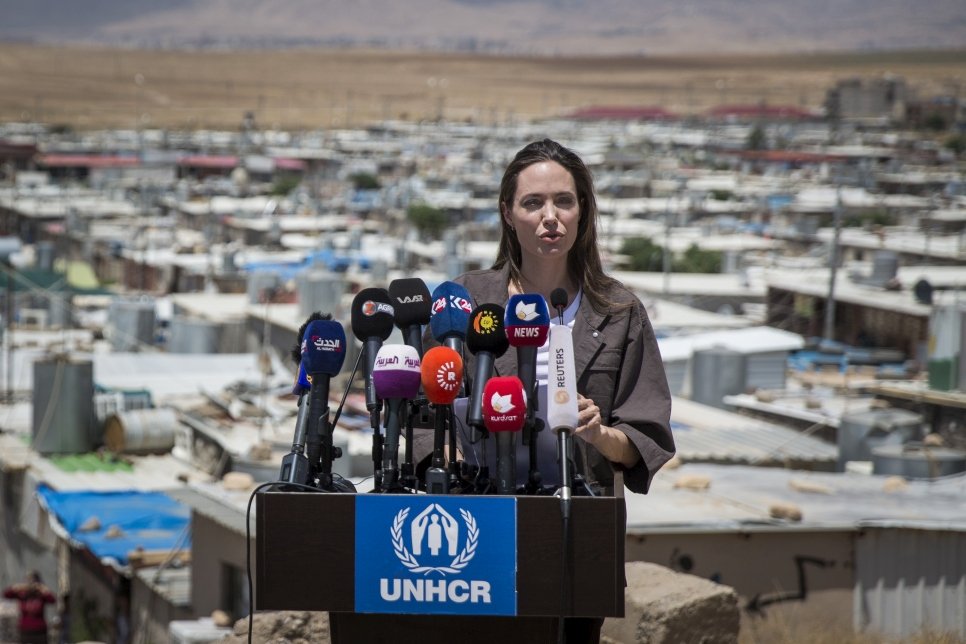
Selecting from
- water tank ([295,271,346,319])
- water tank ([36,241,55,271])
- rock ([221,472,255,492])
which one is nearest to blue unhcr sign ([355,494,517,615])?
rock ([221,472,255,492])

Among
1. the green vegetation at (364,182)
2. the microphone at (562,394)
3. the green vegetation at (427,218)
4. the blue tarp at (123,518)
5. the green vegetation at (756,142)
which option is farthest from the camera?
the green vegetation at (756,142)

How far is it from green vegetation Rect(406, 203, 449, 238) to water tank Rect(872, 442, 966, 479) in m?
42.9

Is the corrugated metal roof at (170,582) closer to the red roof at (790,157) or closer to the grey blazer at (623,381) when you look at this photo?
the grey blazer at (623,381)

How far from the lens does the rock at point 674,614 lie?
19.6 ft

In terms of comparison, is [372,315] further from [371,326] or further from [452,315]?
[452,315]

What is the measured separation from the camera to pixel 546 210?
385 cm

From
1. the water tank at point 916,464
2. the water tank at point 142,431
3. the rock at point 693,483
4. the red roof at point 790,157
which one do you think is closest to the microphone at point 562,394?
the rock at point 693,483

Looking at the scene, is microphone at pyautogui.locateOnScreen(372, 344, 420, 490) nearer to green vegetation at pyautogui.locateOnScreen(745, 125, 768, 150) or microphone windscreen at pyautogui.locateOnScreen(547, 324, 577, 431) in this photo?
microphone windscreen at pyautogui.locateOnScreen(547, 324, 577, 431)

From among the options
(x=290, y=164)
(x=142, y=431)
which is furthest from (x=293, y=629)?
(x=290, y=164)

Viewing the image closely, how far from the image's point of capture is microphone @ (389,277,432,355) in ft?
12.5

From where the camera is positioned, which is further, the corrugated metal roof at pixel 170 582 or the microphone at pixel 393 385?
the corrugated metal roof at pixel 170 582

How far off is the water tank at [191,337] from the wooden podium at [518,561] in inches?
991

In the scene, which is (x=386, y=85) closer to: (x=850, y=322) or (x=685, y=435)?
(x=850, y=322)

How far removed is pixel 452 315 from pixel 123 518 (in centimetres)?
1107
